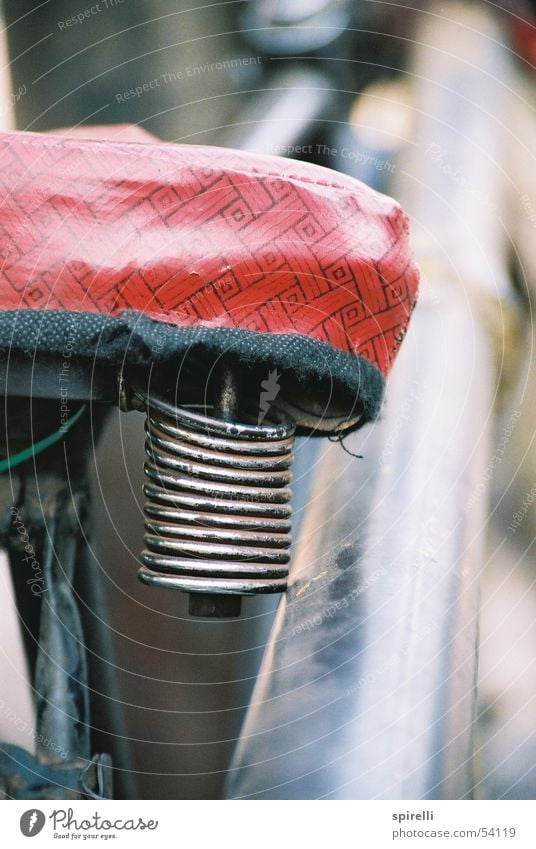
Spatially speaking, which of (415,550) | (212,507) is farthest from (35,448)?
(415,550)

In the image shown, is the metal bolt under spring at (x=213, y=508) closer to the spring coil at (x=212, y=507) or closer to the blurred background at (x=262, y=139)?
the spring coil at (x=212, y=507)

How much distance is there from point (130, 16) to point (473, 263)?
32 centimetres

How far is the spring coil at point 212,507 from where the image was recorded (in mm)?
313

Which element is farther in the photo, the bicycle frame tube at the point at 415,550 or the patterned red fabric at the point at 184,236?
the bicycle frame tube at the point at 415,550

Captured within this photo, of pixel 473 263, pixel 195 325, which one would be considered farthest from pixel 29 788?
pixel 473 263

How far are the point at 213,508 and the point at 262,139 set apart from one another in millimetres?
380

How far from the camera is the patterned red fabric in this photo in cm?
30

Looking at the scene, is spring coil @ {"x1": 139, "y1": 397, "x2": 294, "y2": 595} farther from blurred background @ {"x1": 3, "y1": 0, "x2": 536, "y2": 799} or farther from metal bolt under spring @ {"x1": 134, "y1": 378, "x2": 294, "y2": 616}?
blurred background @ {"x1": 3, "y1": 0, "x2": 536, "y2": 799}

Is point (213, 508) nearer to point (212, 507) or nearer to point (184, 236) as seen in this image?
point (212, 507)

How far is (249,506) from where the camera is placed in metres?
0.32

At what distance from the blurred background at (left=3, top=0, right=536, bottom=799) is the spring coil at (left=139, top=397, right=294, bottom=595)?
0.21 meters

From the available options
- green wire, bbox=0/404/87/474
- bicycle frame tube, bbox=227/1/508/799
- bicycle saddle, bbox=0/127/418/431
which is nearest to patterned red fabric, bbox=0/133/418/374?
bicycle saddle, bbox=0/127/418/431

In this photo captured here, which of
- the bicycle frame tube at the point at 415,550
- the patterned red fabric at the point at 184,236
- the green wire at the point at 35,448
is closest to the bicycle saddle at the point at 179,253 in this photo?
the patterned red fabric at the point at 184,236

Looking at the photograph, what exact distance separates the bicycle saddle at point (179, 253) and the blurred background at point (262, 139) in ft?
0.76
